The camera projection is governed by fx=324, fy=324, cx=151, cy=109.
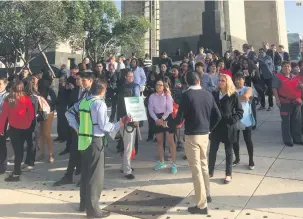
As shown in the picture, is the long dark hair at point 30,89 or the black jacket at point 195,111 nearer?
the black jacket at point 195,111

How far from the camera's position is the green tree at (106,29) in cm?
2580

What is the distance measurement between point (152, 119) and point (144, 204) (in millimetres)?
2395

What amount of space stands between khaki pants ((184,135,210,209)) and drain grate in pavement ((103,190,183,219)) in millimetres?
523

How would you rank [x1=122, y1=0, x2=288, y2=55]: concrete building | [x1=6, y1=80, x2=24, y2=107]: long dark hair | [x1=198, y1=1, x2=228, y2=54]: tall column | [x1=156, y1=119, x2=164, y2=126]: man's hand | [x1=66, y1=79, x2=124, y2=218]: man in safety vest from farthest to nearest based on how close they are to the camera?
[x1=122, y1=0, x2=288, y2=55]: concrete building < [x1=198, y1=1, x2=228, y2=54]: tall column < [x1=6, y1=80, x2=24, y2=107]: long dark hair < [x1=156, y1=119, x2=164, y2=126]: man's hand < [x1=66, y1=79, x2=124, y2=218]: man in safety vest

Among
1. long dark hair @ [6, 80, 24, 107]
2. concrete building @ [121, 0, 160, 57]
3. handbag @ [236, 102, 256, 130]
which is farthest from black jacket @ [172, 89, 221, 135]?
concrete building @ [121, 0, 160, 57]

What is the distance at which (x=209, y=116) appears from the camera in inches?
184

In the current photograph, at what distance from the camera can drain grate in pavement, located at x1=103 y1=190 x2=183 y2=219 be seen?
14.8 feet

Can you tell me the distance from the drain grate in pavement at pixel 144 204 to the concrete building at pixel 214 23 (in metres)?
13.9

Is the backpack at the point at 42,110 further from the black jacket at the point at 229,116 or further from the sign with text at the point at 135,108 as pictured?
the black jacket at the point at 229,116

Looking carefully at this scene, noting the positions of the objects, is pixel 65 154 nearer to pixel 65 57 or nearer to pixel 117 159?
pixel 117 159

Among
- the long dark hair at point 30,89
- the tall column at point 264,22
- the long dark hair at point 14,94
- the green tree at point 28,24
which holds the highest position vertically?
the tall column at point 264,22

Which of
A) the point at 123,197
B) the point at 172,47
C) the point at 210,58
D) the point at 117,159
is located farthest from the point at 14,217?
the point at 172,47

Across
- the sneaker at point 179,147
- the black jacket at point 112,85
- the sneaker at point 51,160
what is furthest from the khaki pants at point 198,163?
the black jacket at point 112,85

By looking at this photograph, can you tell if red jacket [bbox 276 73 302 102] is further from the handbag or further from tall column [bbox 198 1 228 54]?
tall column [bbox 198 1 228 54]
